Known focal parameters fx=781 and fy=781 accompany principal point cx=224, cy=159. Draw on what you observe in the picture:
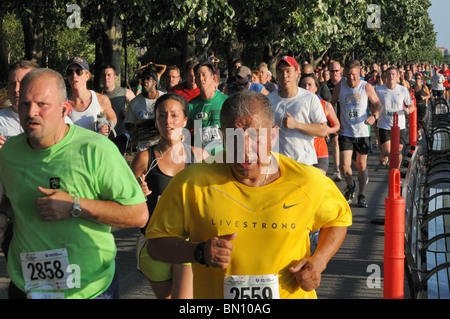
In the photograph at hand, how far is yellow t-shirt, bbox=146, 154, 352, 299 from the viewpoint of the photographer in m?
3.07

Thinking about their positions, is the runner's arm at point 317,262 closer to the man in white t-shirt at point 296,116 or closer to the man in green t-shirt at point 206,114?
the man in white t-shirt at point 296,116

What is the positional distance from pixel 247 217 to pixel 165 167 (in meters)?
2.02

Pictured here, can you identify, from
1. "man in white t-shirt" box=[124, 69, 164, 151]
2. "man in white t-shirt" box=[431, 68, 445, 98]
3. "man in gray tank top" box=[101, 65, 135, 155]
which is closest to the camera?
"man in white t-shirt" box=[124, 69, 164, 151]

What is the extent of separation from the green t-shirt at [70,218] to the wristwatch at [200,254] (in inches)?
21.5

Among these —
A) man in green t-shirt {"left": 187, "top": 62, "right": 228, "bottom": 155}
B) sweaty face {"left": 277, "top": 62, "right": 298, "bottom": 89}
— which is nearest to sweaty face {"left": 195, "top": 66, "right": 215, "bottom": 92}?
man in green t-shirt {"left": 187, "top": 62, "right": 228, "bottom": 155}

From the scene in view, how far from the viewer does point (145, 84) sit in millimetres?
9453

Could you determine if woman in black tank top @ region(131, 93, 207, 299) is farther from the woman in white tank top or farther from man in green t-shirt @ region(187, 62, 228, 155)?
the woman in white tank top

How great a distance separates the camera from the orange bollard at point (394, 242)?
4.57 m

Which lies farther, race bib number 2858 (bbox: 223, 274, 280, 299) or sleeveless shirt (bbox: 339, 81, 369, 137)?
sleeveless shirt (bbox: 339, 81, 369, 137)

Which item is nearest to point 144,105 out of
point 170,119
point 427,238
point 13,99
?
point 13,99

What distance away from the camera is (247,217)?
3.06 metres

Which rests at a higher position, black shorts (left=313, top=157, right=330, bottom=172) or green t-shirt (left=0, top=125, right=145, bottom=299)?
black shorts (left=313, top=157, right=330, bottom=172)

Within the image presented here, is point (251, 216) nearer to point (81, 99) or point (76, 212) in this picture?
point (76, 212)

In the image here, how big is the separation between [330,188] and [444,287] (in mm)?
2556
